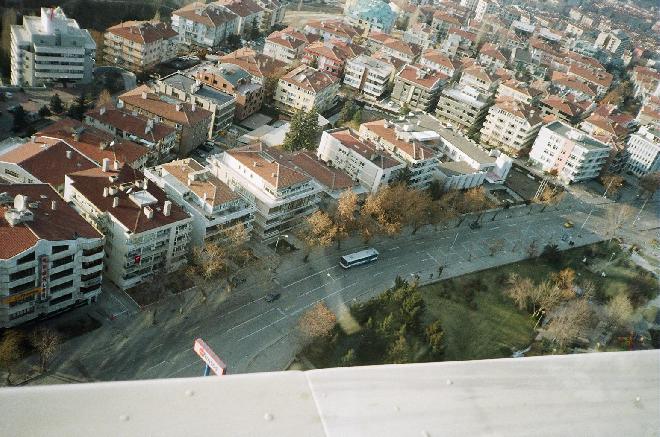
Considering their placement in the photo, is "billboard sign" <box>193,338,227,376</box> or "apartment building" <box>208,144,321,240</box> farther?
"apartment building" <box>208,144,321,240</box>

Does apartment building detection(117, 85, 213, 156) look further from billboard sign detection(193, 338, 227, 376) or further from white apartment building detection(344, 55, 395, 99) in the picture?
billboard sign detection(193, 338, 227, 376)

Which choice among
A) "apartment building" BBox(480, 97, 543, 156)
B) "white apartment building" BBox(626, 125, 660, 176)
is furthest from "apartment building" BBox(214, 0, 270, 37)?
"white apartment building" BBox(626, 125, 660, 176)

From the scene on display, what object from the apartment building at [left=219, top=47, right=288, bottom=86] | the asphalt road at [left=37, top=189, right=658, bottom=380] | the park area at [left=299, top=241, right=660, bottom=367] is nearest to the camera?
the asphalt road at [left=37, top=189, right=658, bottom=380]

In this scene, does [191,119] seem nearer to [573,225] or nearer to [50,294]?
[50,294]

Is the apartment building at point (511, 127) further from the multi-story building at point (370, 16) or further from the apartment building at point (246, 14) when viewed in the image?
the multi-story building at point (370, 16)

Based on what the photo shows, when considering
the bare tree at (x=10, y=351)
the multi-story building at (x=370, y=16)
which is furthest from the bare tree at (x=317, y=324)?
the multi-story building at (x=370, y=16)

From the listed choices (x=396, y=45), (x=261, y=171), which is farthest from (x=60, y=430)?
(x=396, y=45)
